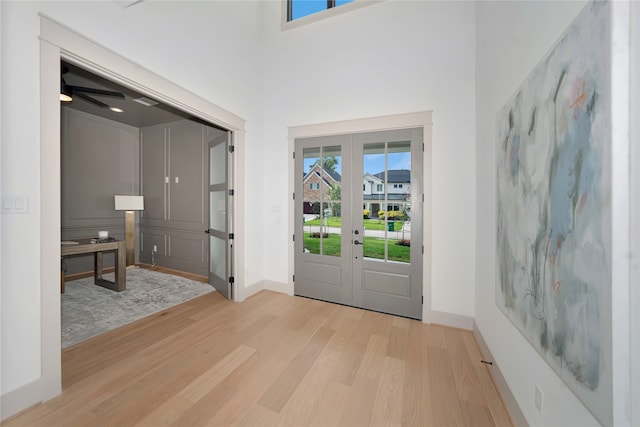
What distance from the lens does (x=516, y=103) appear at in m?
1.50

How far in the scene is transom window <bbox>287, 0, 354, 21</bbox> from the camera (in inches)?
136

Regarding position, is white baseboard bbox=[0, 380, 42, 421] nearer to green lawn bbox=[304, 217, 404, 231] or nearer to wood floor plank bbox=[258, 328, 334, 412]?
wood floor plank bbox=[258, 328, 334, 412]

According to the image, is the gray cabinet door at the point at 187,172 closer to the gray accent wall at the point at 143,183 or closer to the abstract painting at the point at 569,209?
the gray accent wall at the point at 143,183

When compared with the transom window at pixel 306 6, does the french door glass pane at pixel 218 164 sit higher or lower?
lower

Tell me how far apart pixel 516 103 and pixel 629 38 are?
884mm

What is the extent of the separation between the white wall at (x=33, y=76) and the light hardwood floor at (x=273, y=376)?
1.73 feet

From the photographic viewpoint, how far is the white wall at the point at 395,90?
2688mm

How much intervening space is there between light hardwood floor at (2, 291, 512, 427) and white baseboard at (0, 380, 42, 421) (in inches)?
1.9

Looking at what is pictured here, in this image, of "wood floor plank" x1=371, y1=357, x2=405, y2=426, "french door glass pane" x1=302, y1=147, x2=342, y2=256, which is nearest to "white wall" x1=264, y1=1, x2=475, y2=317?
"french door glass pane" x1=302, y1=147, x2=342, y2=256

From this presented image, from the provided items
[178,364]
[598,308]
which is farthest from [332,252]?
[598,308]

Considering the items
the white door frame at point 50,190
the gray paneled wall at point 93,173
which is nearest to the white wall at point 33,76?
the white door frame at point 50,190

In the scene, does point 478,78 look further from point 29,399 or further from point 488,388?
point 29,399

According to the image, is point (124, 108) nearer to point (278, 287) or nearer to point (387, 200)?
point (278, 287)

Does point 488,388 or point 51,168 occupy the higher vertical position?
point 51,168
